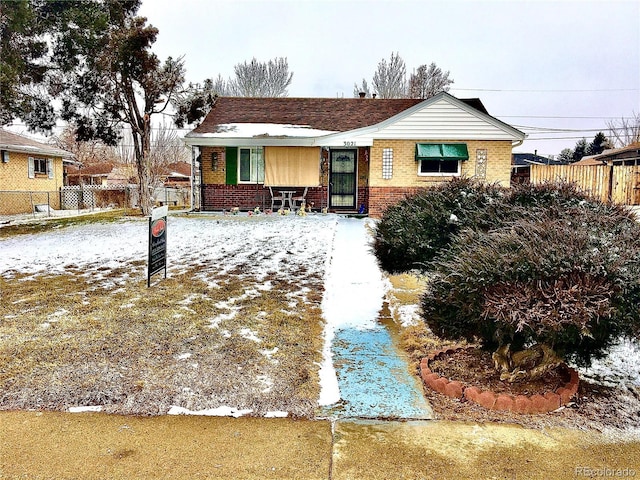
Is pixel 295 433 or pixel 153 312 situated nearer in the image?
pixel 295 433

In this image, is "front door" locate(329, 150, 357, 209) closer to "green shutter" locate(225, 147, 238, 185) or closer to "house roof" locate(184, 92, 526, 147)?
"house roof" locate(184, 92, 526, 147)

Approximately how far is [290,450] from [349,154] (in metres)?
14.9

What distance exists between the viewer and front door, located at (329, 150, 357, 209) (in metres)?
17.2

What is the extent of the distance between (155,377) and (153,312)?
1857mm

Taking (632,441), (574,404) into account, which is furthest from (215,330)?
(632,441)

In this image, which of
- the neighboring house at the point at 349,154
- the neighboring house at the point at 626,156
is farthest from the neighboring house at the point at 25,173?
the neighboring house at the point at 626,156

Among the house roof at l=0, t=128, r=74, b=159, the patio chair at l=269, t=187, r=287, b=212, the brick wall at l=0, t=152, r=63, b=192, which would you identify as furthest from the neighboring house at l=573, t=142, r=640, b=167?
the brick wall at l=0, t=152, r=63, b=192

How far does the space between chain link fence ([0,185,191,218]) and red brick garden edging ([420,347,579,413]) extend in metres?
20.5

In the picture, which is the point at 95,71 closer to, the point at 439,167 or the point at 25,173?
the point at 25,173

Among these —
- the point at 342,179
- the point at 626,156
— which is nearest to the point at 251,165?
the point at 342,179

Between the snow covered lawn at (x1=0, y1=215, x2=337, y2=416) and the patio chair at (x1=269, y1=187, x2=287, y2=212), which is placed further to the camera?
the patio chair at (x1=269, y1=187, x2=287, y2=212)

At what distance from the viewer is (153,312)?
5.69 metres

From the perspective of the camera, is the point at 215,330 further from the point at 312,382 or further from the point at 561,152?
the point at 561,152

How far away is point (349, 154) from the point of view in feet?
56.5
